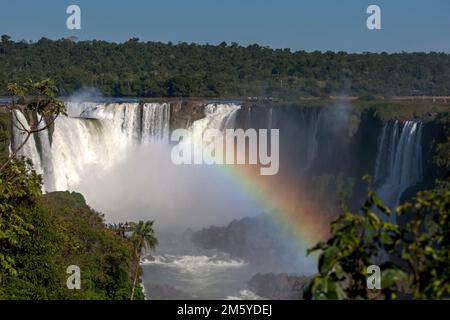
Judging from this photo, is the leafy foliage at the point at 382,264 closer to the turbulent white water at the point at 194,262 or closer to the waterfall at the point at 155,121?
the turbulent white water at the point at 194,262

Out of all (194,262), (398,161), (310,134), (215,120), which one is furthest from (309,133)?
(194,262)

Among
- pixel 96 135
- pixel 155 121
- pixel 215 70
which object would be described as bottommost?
pixel 96 135

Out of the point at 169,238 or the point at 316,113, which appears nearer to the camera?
the point at 169,238

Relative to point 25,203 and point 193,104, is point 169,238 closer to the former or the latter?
point 193,104

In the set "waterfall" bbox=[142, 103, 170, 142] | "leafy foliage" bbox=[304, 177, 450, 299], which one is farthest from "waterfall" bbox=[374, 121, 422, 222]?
"leafy foliage" bbox=[304, 177, 450, 299]

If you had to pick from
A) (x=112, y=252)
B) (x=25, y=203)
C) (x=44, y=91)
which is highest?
(x=44, y=91)

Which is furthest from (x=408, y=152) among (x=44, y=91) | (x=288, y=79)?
(x=288, y=79)

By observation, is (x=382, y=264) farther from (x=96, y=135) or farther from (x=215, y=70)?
(x=215, y=70)
